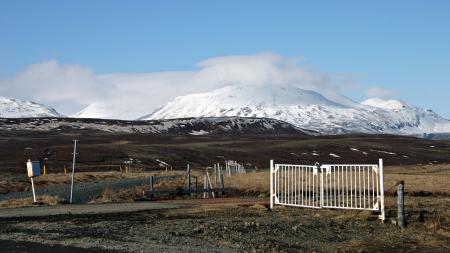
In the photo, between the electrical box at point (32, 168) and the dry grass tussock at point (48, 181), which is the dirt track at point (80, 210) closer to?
the electrical box at point (32, 168)

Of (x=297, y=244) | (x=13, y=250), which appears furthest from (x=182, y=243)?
(x=13, y=250)

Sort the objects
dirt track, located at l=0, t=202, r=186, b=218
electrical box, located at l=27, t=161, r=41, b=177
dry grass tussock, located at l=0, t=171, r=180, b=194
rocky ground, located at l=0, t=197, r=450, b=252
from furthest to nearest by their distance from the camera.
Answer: dry grass tussock, located at l=0, t=171, r=180, b=194 < electrical box, located at l=27, t=161, r=41, b=177 < dirt track, located at l=0, t=202, r=186, b=218 < rocky ground, located at l=0, t=197, r=450, b=252

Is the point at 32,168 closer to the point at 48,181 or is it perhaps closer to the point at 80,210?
the point at 80,210

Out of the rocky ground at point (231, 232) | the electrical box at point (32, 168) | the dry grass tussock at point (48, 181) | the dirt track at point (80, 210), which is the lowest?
the dry grass tussock at point (48, 181)

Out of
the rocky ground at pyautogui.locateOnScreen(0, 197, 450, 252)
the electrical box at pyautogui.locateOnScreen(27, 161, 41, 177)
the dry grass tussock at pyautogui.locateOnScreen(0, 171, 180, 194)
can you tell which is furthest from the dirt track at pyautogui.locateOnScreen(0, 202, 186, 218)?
the dry grass tussock at pyautogui.locateOnScreen(0, 171, 180, 194)

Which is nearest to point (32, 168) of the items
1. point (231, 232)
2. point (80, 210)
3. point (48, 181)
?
point (80, 210)

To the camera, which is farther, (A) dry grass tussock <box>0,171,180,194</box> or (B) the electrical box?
(A) dry grass tussock <box>0,171,180,194</box>

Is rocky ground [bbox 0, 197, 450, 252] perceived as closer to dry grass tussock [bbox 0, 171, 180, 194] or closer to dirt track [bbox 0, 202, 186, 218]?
dirt track [bbox 0, 202, 186, 218]

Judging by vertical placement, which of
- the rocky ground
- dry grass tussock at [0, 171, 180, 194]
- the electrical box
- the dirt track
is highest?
the electrical box

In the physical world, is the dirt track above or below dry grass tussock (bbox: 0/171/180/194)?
above

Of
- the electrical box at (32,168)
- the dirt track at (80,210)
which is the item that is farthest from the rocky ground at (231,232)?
the electrical box at (32,168)

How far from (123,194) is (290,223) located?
16.1m

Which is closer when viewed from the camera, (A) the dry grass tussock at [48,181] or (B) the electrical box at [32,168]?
(B) the electrical box at [32,168]

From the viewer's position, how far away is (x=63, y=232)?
17609mm
